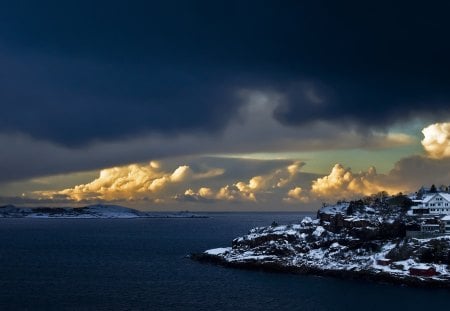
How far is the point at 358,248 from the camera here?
140m

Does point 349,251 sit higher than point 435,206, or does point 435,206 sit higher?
point 435,206

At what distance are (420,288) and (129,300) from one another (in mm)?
63118

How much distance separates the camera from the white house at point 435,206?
521ft

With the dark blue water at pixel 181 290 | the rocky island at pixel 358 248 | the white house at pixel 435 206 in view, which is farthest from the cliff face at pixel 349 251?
the white house at pixel 435 206

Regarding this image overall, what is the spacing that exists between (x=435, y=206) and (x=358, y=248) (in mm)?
36835

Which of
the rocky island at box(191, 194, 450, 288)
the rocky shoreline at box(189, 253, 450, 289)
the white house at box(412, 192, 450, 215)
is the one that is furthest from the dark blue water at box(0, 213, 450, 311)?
the white house at box(412, 192, 450, 215)

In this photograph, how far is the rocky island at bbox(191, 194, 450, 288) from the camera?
124 meters

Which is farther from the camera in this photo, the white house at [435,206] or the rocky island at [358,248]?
the white house at [435,206]

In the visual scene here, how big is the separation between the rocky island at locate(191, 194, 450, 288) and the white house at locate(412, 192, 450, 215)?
138 centimetres

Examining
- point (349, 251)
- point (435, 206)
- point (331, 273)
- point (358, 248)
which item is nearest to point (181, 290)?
point (331, 273)

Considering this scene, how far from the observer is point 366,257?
443ft

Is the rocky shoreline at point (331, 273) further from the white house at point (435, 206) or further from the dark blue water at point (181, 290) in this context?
the white house at point (435, 206)

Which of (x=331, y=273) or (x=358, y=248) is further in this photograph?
(x=358, y=248)

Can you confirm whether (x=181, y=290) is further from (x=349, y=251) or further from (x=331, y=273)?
(x=349, y=251)
